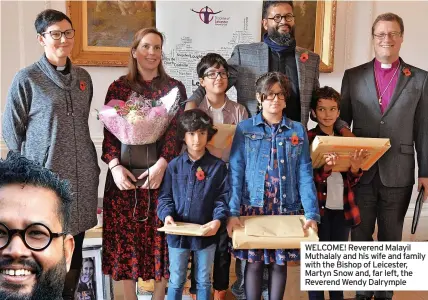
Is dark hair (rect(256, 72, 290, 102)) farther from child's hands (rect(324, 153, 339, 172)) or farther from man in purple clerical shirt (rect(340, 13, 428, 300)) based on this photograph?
man in purple clerical shirt (rect(340, 13, 428, 300))

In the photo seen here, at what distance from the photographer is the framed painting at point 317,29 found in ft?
12.8

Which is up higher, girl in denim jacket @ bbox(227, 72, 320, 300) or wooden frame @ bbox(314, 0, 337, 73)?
wooden frame @ bbox(314, 0, 337, 73)

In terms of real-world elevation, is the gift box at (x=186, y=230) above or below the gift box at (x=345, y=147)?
below

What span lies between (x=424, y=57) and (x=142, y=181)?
2900 millimetres

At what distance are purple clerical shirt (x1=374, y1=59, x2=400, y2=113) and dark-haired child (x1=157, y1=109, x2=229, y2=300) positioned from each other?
0.96 metres

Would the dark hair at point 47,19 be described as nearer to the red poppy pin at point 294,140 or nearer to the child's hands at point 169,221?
the child's hands at point 169,221

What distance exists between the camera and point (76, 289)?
2.44 m

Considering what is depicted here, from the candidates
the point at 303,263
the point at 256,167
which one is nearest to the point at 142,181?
the point at 256,167

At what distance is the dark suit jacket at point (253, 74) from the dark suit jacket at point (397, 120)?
0.30m

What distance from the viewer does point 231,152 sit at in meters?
2.28

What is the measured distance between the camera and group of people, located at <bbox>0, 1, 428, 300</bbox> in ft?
7.12

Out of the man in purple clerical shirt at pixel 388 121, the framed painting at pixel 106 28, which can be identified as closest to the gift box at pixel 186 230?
the man in purple clerical shirt at pixel 388 121

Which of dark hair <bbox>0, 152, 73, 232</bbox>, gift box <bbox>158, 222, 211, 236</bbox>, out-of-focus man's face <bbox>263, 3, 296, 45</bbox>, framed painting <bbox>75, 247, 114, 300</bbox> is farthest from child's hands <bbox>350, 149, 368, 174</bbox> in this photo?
dark hair <bbox>0, 152, 73, 232</bbox>

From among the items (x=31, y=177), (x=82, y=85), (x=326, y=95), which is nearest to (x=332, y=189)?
(x=326, y=95)
